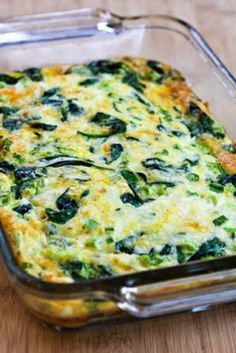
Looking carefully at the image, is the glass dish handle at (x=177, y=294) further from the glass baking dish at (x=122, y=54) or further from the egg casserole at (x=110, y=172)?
the egg casserole at (x=110, y=172)

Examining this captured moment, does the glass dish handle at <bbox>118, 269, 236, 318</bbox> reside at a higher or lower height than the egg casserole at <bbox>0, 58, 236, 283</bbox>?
higher

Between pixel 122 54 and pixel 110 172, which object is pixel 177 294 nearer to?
pixel 110 172

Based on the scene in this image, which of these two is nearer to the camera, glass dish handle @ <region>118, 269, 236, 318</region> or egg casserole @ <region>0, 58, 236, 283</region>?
glass dish handle @ <region>118, 269, 236, 318</region>

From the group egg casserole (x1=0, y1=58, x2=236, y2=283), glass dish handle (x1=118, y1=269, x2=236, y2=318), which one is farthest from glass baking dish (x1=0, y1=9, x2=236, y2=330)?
egg casserole (x1=0, y1=58, x2=236, y2=283)

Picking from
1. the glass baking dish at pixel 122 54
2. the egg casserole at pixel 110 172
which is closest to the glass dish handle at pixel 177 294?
the glass baking dish at pixel 122 54

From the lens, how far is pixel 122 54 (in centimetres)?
379

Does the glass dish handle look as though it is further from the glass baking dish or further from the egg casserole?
the egg casserole

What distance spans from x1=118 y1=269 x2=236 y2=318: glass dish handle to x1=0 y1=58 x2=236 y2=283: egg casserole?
20 cm

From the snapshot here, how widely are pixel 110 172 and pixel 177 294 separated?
2.30 feet

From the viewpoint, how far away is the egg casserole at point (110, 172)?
2525mm

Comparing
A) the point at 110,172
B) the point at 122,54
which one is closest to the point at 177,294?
the point at 110,172

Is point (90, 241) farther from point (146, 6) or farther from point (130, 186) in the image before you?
point (146, 6)

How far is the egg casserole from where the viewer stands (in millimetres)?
2525

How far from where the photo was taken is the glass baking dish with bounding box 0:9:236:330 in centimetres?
221
